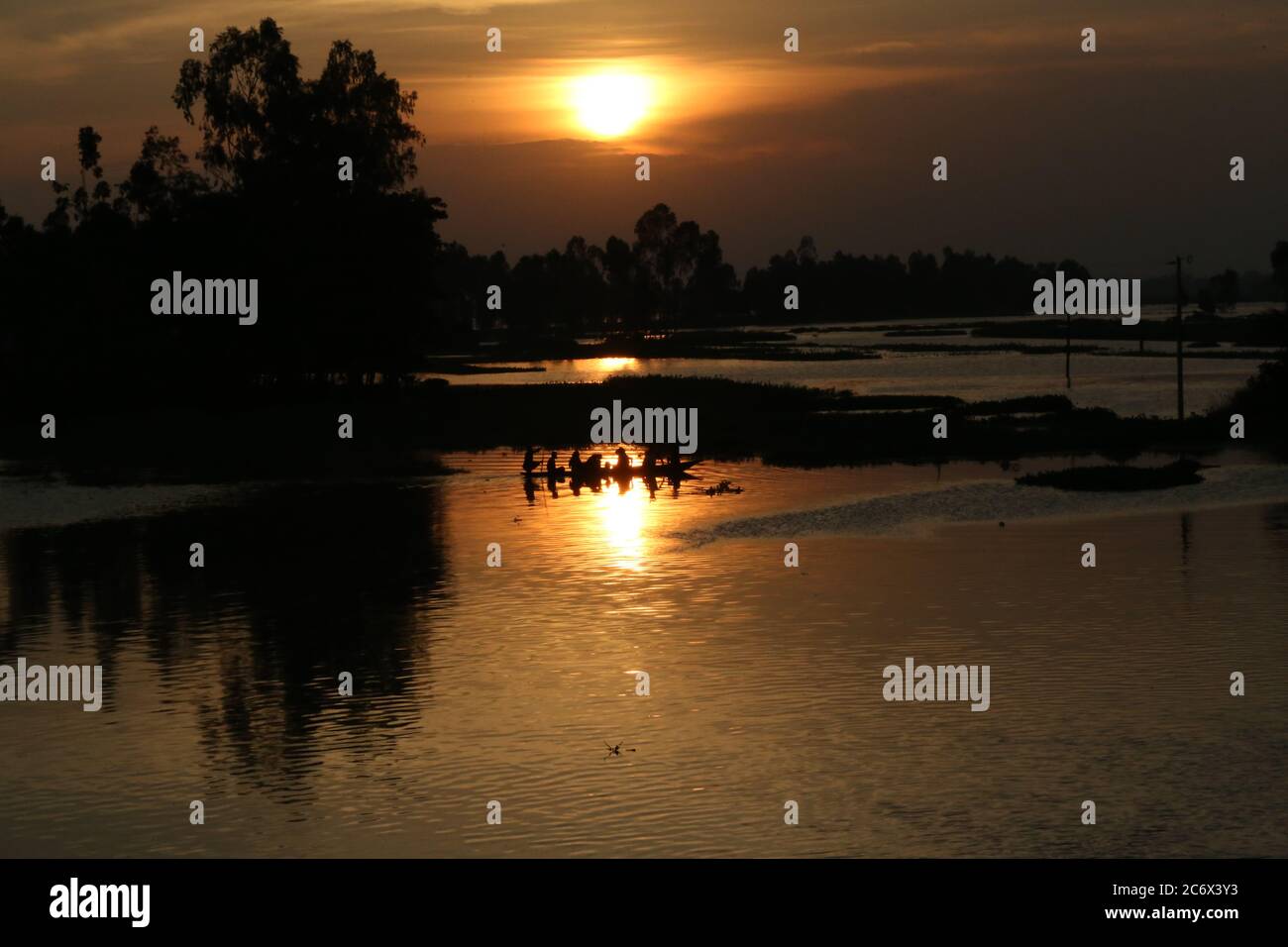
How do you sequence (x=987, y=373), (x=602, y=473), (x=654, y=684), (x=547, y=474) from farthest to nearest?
(x=987, y=373), (x=602, y=473), (x=547, y=474), (x=654, y=684)

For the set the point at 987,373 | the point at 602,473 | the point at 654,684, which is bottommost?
the point at 654,684

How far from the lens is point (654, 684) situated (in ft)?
87.5

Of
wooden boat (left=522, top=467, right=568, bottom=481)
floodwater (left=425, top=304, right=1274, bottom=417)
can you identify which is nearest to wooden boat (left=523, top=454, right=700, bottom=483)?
wooden boat (left=522, top=467, right=568, bottom=481)

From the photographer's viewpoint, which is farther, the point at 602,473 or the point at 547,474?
the point at 602,473

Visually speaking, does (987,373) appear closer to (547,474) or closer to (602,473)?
(602,473)

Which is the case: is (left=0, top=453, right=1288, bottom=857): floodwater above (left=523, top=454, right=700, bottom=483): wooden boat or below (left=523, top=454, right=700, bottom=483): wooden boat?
below

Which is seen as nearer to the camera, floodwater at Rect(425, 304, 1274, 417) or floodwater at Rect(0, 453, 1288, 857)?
floodwater at Rect(0, 453, 1288, 857)

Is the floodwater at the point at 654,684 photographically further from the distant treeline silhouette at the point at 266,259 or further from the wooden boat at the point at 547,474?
the distant treeline silhouette at the point at 266,259

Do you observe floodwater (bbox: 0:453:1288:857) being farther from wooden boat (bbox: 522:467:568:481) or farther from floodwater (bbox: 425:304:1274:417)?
floodwater (bbox: 425:304:1274:417)

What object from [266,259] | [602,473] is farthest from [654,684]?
[266,259]

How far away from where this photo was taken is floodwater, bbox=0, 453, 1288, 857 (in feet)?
63.7

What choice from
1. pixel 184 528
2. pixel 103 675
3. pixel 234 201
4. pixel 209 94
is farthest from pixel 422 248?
pixel 103 675

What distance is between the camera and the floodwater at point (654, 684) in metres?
19.4

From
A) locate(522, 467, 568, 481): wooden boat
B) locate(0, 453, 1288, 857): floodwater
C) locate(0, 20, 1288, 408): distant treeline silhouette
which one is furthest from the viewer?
locate(0, 20, 1288, 408): distant treeline silhouette
